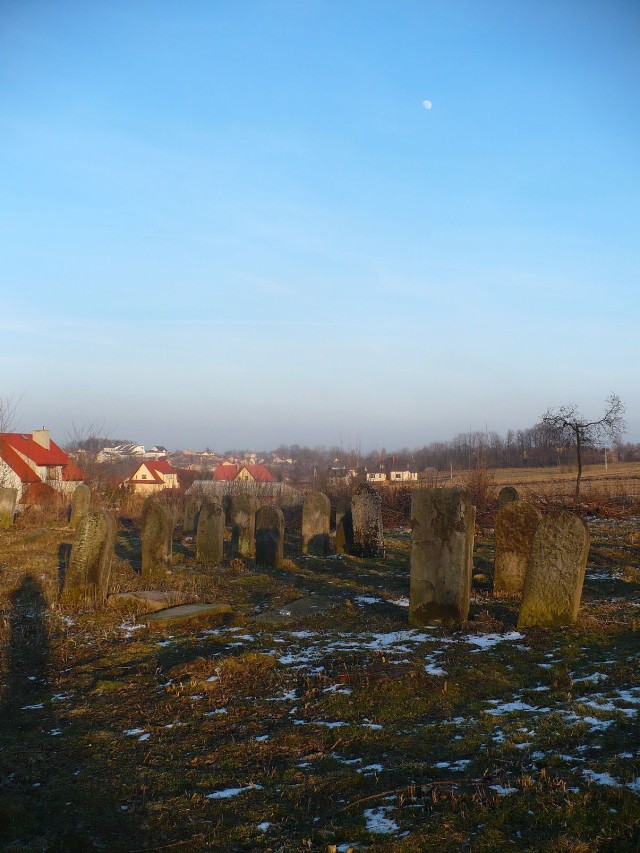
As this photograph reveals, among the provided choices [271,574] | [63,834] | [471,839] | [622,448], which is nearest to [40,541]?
[271,574]

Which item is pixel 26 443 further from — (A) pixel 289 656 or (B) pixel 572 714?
(B) pixel 572 714

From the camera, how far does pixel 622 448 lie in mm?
48312

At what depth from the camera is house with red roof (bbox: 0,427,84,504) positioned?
85.1 ft

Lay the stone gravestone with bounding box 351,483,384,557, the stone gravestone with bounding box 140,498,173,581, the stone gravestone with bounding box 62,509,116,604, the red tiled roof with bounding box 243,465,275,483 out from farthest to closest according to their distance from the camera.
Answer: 1. the red tiled roof with bounding box 243,465,275,483
2. the stone gravestone with bounding box 351,483,384,557
3. the stone gravestone with bounding box 140,498,173,581
4. the stone gravestone with bounding box 62,509,116,604

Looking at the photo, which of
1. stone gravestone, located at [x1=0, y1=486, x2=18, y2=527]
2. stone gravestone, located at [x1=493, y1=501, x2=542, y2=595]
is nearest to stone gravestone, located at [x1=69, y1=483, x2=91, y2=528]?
stone gravestone, located at [x1=0, y1=486, x2=18, y2=527]

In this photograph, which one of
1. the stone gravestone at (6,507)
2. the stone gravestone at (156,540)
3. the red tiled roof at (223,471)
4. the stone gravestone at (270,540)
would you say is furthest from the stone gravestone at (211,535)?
the red tiled roof at (223,471)

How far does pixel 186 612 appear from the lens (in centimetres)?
846

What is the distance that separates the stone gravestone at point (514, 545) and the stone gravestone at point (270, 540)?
4283mm

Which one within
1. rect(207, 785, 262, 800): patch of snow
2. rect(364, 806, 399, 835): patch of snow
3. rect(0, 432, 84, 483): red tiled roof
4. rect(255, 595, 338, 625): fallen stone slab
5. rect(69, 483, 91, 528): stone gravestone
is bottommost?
rect(255, 595, 338, 625): fallen stone slab

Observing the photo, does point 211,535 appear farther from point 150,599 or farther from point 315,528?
point 150,599

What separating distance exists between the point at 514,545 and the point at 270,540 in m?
4.63

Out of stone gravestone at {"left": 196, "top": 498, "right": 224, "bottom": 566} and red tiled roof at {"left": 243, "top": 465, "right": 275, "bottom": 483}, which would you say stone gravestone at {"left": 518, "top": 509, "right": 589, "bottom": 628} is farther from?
red tiled roof at {"left": 243, "top": 465, "right": 275, "bottom": 483}

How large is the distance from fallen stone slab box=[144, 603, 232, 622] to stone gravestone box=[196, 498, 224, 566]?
4440 millimetres

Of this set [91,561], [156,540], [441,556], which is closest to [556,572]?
[441,556]
